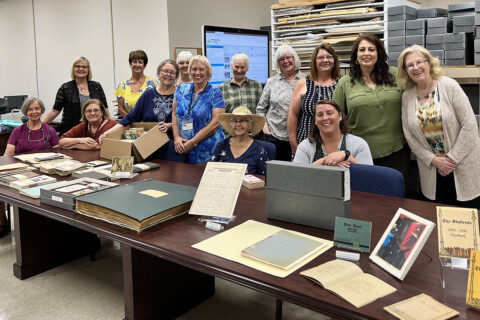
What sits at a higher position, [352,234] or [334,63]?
[334,63]

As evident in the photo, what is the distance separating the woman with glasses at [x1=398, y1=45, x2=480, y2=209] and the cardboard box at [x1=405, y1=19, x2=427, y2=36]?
0.73 metres

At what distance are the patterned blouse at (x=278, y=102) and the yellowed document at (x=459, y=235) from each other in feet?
7.52

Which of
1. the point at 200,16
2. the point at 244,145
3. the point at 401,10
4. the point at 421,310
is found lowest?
the point at 421,310

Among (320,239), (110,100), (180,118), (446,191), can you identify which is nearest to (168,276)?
(320,239)

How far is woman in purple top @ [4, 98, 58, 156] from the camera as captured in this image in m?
3.46

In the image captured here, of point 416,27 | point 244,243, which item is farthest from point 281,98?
point 244,243

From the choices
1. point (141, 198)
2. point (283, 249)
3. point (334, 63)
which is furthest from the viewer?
point (334, 63)

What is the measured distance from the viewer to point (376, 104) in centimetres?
273

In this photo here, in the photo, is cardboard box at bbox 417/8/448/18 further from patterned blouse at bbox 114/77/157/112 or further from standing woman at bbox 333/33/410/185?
patterned blouse at bbox 114/77/157/112

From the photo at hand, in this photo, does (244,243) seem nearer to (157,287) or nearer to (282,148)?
(157,287)

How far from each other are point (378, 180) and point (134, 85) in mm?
2705

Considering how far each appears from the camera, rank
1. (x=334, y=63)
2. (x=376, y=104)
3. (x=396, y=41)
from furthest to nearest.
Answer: (x=396, y=41) < (x=334, y=63) < (x=376, y=104)

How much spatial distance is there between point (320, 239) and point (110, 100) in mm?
4796

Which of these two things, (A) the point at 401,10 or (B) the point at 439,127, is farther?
(A) the point at 401,10
